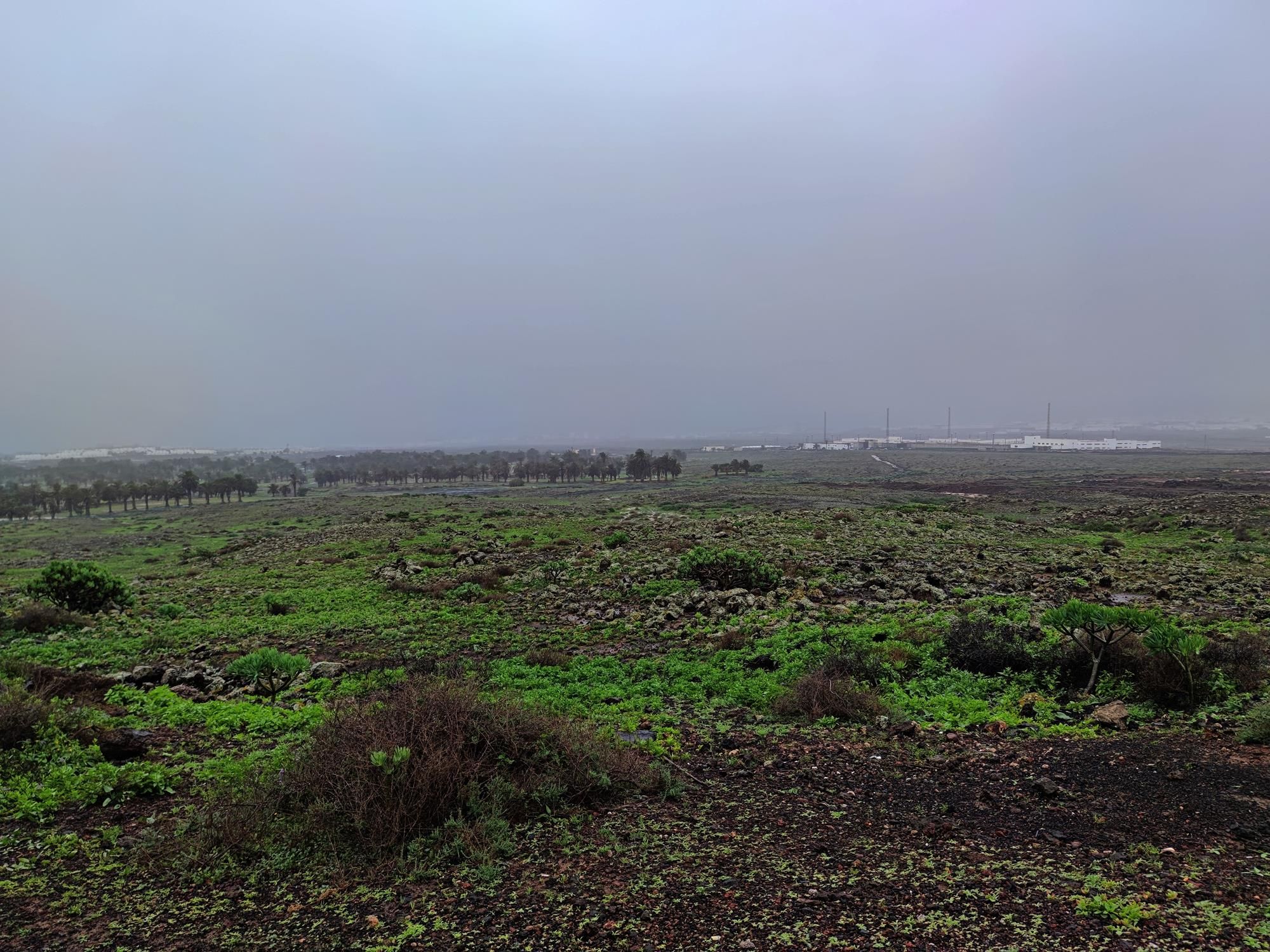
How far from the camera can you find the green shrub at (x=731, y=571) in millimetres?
19453

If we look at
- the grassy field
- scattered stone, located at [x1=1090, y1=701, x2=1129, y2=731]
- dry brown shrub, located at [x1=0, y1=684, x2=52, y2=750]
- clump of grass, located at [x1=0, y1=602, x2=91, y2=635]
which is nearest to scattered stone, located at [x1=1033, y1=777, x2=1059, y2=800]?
the grassy field

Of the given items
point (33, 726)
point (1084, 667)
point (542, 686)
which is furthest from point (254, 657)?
point (1084, 667)

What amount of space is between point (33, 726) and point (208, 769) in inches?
101

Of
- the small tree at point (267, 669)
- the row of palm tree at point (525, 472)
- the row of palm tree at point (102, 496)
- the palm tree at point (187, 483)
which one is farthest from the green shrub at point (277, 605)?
the palm tree at point (187, 483)

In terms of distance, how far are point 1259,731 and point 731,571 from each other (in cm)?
1312

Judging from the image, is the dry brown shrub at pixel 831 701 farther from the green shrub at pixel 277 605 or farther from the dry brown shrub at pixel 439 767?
the green shrub at pixel 277 605

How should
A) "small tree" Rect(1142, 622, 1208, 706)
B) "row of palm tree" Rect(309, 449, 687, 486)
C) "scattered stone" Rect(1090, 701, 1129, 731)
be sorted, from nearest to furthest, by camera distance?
"scattered stone" Rect(1090, 701, 1129, 731), "small tree" Rect(1142, 622, 1208, 706), "row of palm tree" Rect(309, 449, 687, 486)

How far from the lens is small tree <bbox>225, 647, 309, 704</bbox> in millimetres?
12242

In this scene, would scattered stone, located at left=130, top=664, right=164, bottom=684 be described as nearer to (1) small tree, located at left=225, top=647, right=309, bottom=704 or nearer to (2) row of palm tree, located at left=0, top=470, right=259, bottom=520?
(1) small tree, located at left=225, top=647, right=309, bottom=704

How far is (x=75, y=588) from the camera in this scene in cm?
1981

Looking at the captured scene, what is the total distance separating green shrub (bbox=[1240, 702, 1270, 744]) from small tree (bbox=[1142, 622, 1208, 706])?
1.00 m

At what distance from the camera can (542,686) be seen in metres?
11.8

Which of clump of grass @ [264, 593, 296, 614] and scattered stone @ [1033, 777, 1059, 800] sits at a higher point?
scattered stone @ [1033, 777, 1059, 800]

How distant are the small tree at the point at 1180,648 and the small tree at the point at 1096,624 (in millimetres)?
293
